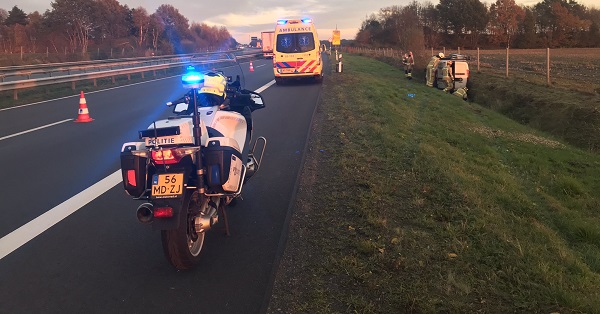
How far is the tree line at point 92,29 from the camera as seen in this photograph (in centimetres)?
5231

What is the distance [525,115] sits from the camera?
1477 cm

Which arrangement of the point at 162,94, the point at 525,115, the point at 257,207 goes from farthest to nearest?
the point at 162,94 < the point at 525,115 < the point at 257,207

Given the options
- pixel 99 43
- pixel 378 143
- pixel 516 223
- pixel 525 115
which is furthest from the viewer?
pixel 99 43

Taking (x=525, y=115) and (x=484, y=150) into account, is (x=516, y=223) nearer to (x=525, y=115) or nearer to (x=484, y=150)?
(x=484, y=150)

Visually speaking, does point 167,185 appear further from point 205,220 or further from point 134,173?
point 205,220

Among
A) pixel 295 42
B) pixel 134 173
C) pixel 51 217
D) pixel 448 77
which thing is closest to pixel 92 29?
pixel 295 42

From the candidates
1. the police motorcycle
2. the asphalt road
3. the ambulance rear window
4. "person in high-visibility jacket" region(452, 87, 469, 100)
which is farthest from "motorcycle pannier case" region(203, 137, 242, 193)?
"person in high-visibility jacket" region(452, 87, 469, 100)

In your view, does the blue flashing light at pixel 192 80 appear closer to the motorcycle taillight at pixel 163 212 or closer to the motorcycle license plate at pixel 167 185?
the motorcycle license plate at pixel 167 185

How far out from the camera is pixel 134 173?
3.62 m

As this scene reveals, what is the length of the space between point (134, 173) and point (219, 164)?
68 cm

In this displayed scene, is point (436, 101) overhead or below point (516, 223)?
overhead

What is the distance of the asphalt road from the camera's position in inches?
132

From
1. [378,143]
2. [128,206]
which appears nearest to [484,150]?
[378,143]

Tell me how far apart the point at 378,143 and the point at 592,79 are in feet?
52.5
